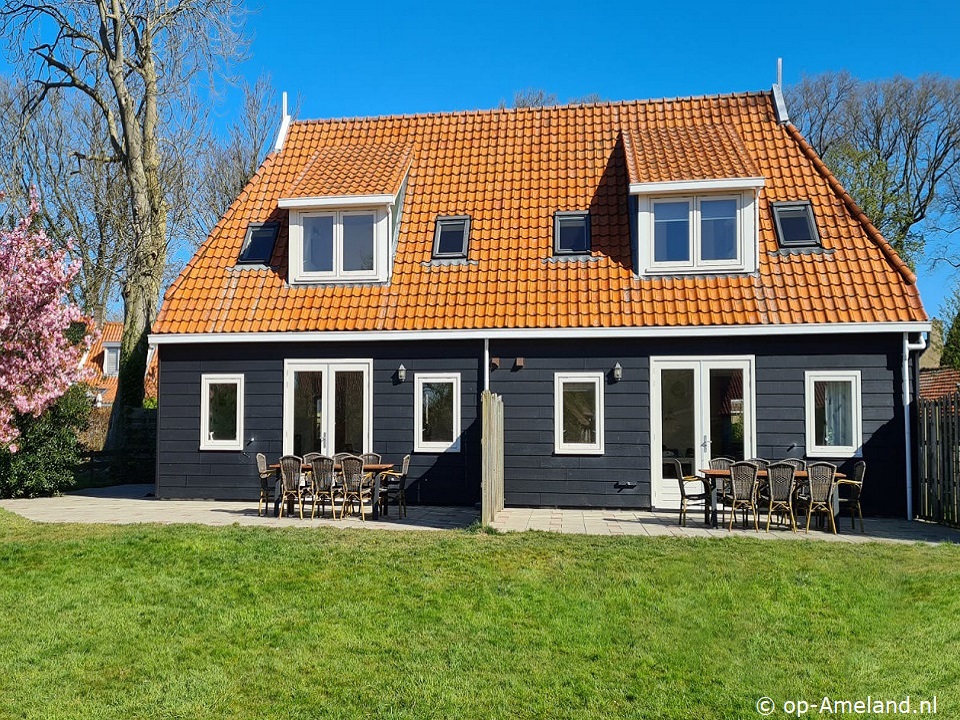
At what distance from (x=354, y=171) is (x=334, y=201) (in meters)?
1.39

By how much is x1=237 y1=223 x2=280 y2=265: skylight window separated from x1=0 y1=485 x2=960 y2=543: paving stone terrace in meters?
4.63

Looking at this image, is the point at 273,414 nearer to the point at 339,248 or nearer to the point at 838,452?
the point at 339,248

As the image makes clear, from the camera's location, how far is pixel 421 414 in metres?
14.2

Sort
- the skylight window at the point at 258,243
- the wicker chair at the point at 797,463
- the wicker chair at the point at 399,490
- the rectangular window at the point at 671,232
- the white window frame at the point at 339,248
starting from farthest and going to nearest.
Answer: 1. the skylight window at the point at 258,243
2. the white window frame at the point at 339,248
3. the rectangular window at the point at 671,232
4. the wicker chair at the point at 399,490
5. the wicker chair at the point at 797,463

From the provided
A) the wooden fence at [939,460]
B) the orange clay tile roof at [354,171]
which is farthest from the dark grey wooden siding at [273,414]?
the wooden fence at [939,460]

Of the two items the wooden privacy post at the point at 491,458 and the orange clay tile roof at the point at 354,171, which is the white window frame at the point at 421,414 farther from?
the orange clay tile roof at the point at 354,171

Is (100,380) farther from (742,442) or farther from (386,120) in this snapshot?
(742,442)

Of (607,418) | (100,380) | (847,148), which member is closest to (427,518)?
(607,418)

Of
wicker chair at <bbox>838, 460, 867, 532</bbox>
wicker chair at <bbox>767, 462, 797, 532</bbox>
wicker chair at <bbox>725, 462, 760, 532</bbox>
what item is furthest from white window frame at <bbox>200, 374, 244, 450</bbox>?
wicker chair at <bbox>838, 460, 867, 532</bbox>

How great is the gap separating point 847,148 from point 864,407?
839 inches

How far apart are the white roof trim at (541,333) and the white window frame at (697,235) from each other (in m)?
1.37

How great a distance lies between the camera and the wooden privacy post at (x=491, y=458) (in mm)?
11047

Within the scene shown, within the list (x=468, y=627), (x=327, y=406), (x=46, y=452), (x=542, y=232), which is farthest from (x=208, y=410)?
(x=468, y=627)

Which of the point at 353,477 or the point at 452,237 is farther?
the point at 452,237
